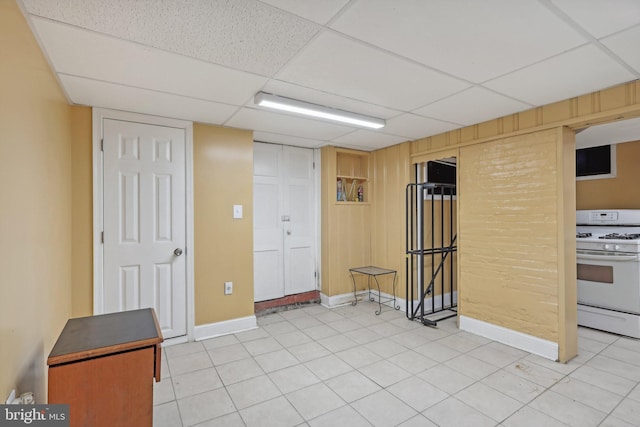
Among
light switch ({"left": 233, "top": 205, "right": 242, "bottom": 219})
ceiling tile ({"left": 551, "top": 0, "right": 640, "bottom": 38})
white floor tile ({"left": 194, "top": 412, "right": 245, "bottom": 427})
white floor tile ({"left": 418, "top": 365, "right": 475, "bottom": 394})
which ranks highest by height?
ceiling tile ({"left": 551, "top": 0, "right": 640, "bottom": 38})

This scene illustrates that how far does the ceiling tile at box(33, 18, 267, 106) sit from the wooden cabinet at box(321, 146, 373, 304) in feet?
7.01

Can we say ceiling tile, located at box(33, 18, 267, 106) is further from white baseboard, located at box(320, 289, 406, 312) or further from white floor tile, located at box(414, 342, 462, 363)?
white baseboard, located at box(320, 289, 406, 312)

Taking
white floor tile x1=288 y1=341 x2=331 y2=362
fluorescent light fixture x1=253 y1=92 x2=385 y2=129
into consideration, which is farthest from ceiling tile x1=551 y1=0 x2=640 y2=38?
white floor tile x1=288 y1=341 x2=331 y2=362

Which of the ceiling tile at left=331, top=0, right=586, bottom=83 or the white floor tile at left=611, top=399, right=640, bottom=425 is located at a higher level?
the ceiling tile at left=331, top=0, right=586, bottom=83

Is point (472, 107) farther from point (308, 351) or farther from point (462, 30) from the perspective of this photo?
point (308, 351)

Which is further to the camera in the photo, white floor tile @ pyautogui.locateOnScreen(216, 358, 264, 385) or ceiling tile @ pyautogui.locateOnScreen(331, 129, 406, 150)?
ceiling tile @ pyautogui.locateOnScreen(331, 129, 406, 150)

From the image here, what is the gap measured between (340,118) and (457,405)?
2.56 m

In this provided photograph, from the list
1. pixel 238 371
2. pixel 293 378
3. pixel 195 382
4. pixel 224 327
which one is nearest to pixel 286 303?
pixel 224 327

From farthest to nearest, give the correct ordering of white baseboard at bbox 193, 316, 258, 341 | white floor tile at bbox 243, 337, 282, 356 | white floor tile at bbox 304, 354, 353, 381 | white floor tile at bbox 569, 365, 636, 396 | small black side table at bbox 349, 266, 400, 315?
small black side table at bbox 349, 266, 400, 315 → white baseboard at bbox 193, 316, 258, 341 → white floor tile at bbox 243, 337, 282, 356 → white floor tile at bbox 304, 354, 353, 381 → white floor tile at bbox 569, 365, 636, 396

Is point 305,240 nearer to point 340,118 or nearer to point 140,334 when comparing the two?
point 340,118

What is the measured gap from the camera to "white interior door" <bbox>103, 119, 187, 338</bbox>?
291 centimetres

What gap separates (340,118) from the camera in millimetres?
3006

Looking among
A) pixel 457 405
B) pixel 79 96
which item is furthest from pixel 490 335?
pixel 79 96

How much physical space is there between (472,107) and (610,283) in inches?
101
